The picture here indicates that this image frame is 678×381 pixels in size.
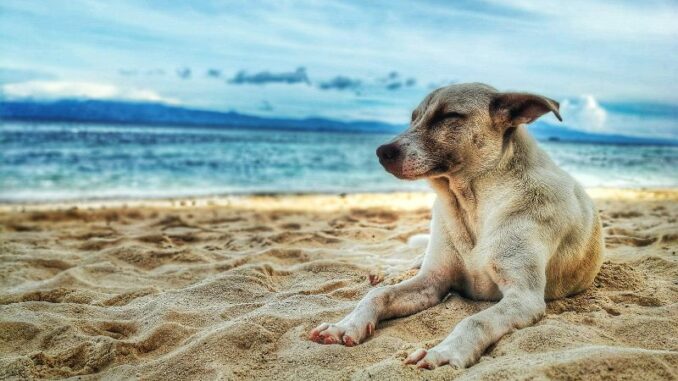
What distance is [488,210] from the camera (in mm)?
3809

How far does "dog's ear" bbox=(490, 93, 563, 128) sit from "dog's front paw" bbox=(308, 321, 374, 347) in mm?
1559

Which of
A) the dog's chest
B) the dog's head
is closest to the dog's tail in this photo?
the dog's chest

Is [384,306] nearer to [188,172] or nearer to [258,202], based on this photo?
[258,202]

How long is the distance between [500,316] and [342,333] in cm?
93

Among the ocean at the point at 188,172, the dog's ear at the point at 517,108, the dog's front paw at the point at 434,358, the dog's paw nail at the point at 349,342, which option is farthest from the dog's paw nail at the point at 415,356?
the ocean at the point at 188,172

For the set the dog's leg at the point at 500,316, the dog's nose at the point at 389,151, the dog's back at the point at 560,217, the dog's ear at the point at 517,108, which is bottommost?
the dog's leg at the point at 500,316

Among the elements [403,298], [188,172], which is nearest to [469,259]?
[403,298]

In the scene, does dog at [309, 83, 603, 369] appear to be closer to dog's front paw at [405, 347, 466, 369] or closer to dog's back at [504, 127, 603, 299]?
dog's back at [504, 127, 603, 299]

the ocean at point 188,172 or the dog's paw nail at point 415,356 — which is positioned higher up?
the dog's paw nail at point 415,356

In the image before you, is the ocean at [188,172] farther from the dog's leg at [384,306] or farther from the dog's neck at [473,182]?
the dog's neck at [473,182]

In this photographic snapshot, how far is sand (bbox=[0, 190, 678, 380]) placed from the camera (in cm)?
310

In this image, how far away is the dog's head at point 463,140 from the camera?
3758 mm

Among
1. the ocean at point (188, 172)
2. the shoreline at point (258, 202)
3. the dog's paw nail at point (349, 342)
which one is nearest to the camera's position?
the dog's paw nail at point (349, 342)

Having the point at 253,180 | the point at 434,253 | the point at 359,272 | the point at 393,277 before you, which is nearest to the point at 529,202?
the point at 434,253
